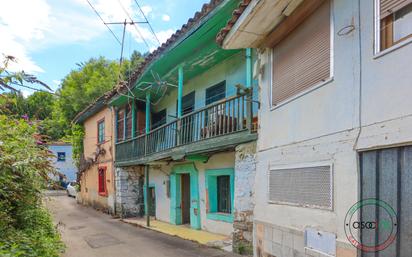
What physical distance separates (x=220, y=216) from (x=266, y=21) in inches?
231

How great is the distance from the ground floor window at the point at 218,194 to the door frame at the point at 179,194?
30.4 inches

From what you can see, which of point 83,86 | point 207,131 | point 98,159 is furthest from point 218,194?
point 83,86

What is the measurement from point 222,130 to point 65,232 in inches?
283

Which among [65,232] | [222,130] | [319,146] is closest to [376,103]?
[319,146]

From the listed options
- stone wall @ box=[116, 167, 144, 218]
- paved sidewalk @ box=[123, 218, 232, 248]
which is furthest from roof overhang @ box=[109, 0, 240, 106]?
paved sidewalk @ box=[123, 218, 232, 248]

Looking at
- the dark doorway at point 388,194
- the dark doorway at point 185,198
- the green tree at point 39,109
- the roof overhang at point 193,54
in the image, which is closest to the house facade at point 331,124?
the dark doorway at point 388,194

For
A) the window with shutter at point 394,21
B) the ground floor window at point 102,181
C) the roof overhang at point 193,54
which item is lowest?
the ground floor window at point 102,181

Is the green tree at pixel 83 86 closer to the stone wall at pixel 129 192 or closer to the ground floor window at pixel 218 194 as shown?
the stone wall at pixel 129 192

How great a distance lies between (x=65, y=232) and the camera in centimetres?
1165

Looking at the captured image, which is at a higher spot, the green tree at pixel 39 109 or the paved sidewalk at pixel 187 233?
the green tree at pixel 39 109

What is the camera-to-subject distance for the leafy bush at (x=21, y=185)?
4492 mm

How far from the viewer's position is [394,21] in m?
3.48

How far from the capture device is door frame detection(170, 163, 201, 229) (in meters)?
10.8

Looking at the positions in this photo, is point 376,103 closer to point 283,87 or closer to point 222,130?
point 283,87
